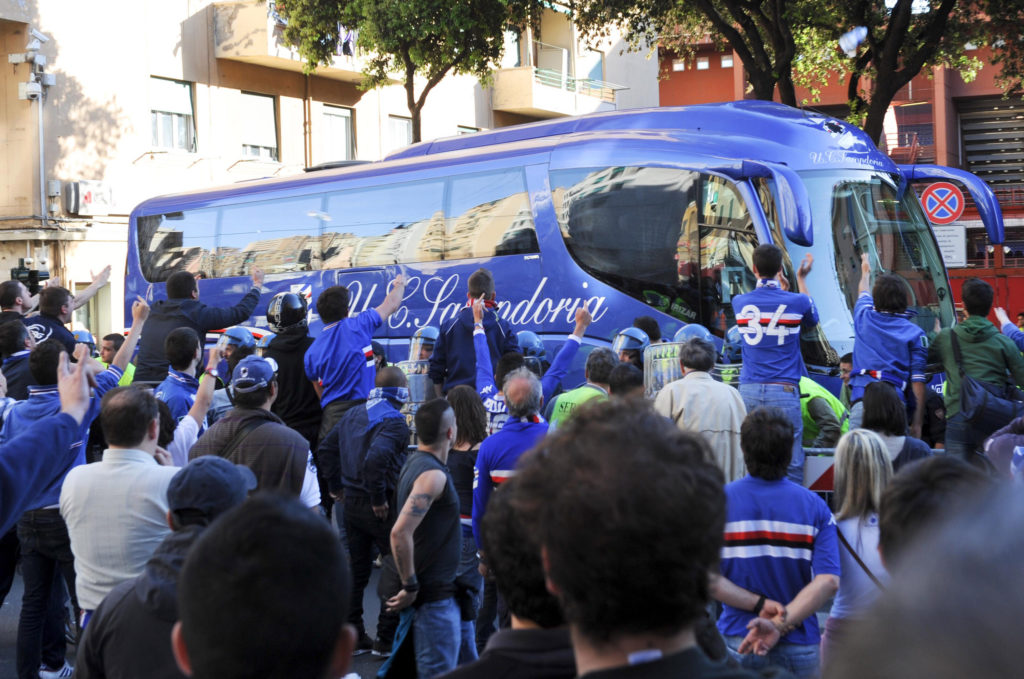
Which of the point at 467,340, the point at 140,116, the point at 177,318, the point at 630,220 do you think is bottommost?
the point at 467,340

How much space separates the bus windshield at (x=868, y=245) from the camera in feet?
36.6

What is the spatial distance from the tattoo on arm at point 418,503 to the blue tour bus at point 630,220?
572 centimetres

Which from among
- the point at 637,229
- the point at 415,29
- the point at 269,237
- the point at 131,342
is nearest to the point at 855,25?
the point at 415,29

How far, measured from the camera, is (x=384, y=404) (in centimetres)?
654

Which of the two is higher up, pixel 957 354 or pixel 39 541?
pixel 957 354

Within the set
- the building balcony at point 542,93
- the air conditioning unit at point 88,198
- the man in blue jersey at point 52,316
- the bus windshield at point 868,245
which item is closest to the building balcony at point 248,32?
the air conditioning unit at point 88,198

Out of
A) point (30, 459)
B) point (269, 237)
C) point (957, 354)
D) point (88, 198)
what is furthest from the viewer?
point (88, 198)

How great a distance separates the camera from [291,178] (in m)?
16.4

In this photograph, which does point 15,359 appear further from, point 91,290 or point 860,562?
point 860,562

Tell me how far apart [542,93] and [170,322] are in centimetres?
2714

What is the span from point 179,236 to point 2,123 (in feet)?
25.2

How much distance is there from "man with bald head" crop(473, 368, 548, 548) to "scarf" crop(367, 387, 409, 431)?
0.95 m

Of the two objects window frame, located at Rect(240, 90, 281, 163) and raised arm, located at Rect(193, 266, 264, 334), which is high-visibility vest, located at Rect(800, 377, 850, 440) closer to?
raised arm, located at Rect(193, 266, 264, 334)

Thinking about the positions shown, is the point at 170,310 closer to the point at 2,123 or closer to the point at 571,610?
the point at 571,610
